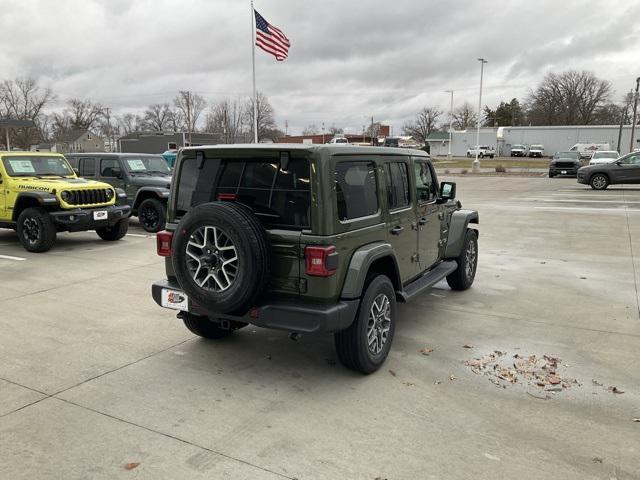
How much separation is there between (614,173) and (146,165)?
18758 millimetres

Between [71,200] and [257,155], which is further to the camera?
[71,200]

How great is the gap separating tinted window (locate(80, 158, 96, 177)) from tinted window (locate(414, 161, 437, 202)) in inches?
377

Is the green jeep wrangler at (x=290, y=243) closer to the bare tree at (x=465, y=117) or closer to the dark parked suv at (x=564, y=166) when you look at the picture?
the dark parked suv at (x=564, y=166)

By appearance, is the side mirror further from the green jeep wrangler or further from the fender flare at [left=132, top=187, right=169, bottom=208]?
the fender flare at [left=132, top=187, right=169, bottom=208]

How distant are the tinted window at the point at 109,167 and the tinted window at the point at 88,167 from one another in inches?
8.4

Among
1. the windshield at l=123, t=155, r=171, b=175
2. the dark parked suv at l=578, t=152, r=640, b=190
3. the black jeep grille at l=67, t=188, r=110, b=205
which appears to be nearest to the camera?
the black jeep grille at l=67, t=188, r=110, b=205

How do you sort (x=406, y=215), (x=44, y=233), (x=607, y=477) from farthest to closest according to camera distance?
1. (x=44, y=233)
2. (x=406, y=215)
3. (x=607, y=477)

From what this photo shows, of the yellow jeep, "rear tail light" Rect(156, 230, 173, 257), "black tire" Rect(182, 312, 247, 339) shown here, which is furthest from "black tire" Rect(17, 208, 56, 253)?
"rear tail light" Rect(156, 230, 173, 257)

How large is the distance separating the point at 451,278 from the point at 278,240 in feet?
11.4

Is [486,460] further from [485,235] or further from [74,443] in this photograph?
[485,235]

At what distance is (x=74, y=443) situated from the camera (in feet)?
10.2

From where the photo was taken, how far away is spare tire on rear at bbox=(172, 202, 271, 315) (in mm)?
3580

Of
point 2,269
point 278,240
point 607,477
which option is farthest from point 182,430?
point 2,269

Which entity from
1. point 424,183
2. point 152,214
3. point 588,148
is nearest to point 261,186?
point 424,183
